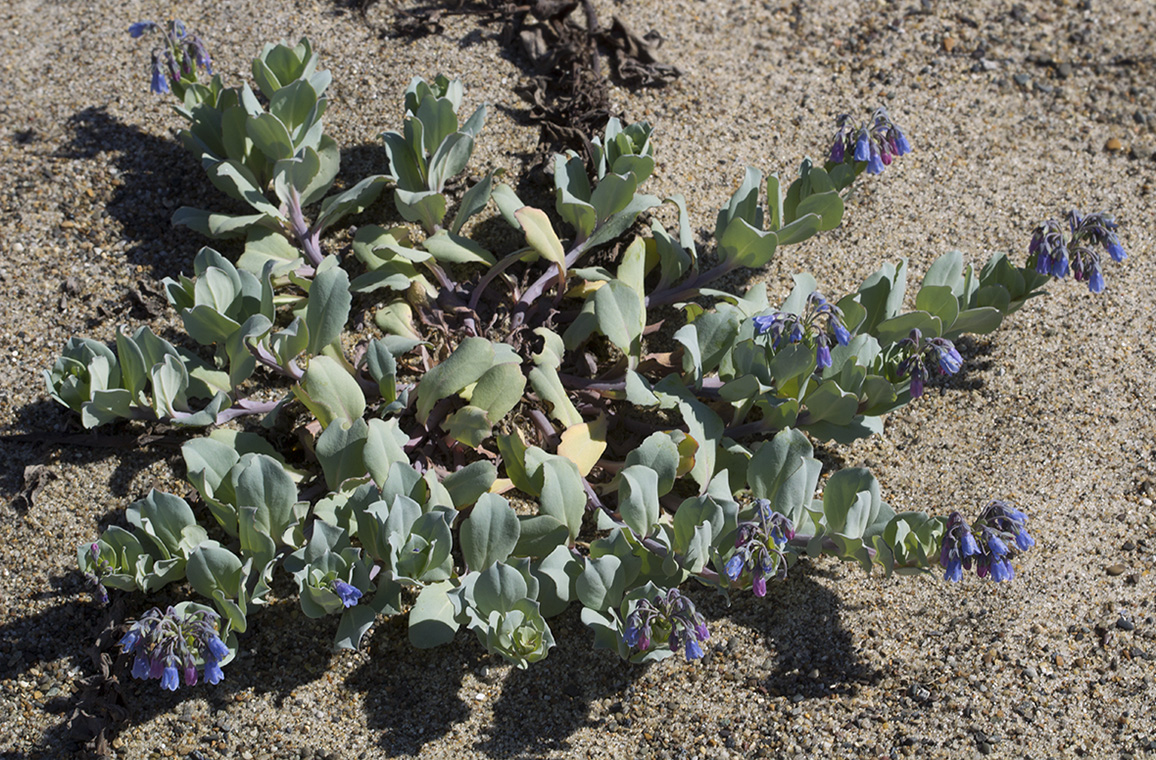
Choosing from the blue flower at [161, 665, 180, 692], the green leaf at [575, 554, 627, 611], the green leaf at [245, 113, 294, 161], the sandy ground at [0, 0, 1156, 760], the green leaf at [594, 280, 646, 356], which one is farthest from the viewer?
the green leaf at [245, 113, 294, 161]

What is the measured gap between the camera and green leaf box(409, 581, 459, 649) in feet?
7.84

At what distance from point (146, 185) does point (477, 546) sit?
191 cm

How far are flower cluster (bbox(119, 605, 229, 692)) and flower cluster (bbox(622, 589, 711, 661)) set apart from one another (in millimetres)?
908

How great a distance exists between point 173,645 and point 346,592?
37cm

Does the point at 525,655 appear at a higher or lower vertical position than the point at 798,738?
higher

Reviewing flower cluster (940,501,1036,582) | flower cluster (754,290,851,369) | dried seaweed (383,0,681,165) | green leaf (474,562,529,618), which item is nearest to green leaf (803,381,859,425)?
flower cluster (754,290,851,369)

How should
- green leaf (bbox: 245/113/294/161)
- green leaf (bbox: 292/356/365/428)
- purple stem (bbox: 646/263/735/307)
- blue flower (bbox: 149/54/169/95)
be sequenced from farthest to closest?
blue flower (bbox: 149/54/169/95) → purple stem (bbox: 646/263/735/307) → green leaf (bbox: 245/113/294/161) → green leaf (bbox: 292/356/365/428)

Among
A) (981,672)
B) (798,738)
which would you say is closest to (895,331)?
(981,672)

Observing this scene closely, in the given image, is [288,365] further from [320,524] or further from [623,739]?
[623,739]

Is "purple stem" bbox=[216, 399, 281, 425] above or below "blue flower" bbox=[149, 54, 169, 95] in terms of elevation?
below

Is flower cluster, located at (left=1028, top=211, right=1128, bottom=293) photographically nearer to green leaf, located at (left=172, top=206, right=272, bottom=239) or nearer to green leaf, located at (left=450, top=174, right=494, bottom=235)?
green leaf, located at (left=450, top=174, right=494, bottom=235)

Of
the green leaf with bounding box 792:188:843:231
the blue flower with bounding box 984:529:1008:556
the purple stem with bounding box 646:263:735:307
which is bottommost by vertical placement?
the blue flower with bounding box 984:529:1008:556

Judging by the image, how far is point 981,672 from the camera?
2508 millimetres

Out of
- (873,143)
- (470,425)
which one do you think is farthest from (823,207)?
(470,425)
